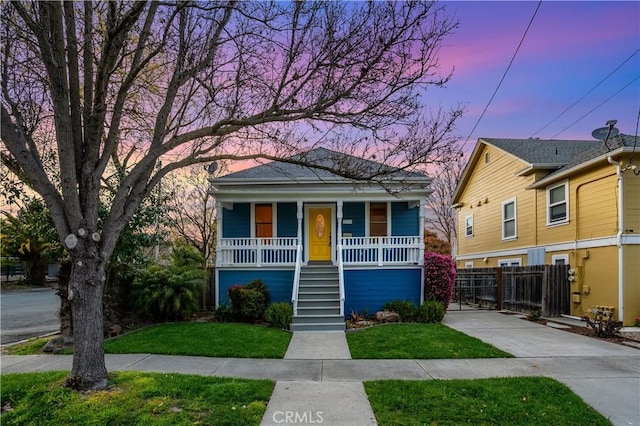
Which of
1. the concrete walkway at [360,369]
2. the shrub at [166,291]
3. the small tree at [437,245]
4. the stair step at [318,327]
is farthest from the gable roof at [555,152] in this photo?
the small tree at [437,245]

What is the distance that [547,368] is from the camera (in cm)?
628

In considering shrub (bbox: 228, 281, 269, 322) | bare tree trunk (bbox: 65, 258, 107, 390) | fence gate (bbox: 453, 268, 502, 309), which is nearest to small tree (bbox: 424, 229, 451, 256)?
fence gate (bbox: 453, 268, 502, 309)

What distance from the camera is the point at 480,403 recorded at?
15.4ft

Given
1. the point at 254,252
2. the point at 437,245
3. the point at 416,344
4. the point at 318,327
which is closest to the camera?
the point at 416,344

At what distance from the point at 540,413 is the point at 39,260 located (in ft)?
97.9

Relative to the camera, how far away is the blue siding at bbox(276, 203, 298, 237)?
45.0 ft

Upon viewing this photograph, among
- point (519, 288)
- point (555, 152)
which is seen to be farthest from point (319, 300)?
point (555, 152)

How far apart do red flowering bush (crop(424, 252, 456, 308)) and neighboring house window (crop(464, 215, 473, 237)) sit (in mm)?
9326

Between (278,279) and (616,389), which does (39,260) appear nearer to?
(278,279)

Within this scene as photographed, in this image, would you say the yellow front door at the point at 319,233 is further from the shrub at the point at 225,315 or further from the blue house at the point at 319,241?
the shrub at the point at 225,315

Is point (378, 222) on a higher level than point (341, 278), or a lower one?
higher

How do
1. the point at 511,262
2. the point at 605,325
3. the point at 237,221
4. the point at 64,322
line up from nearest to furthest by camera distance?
1. the point at 64,322
2. the point at 605,325
3. the point at 237,221
4. the point at 511,262

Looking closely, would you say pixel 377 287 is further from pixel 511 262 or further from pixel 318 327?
pixel 511 262

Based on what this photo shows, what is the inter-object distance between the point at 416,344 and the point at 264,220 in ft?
24.6
